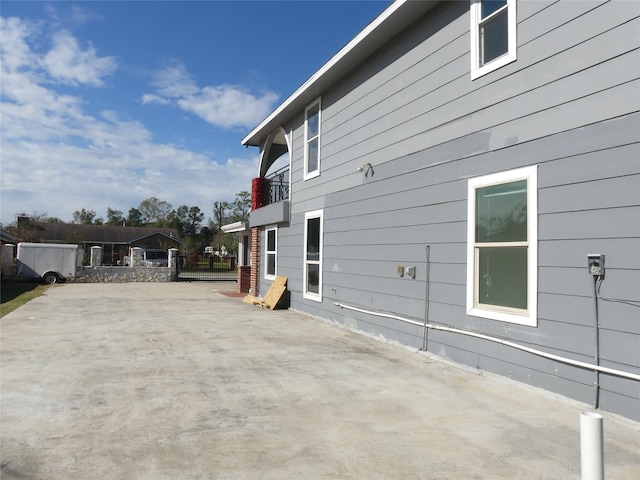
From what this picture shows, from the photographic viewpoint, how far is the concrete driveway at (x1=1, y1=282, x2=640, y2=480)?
2945mm

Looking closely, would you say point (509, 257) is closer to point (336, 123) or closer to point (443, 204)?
point (443, 204)

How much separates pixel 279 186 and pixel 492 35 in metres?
8.78

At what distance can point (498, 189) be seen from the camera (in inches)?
205

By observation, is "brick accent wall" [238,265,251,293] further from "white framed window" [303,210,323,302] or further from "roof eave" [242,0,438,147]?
"white framed window" [303,210,323,302]

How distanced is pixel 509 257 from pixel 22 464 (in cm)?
484

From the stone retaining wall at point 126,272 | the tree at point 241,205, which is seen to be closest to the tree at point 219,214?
the tree at point 241,205

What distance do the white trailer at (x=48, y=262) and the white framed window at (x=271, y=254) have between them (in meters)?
12.6

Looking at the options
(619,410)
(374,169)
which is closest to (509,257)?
(619,410)

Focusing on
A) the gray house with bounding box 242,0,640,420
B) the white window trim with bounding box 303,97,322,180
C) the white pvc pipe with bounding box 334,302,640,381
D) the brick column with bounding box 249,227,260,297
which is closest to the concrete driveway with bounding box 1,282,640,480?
the white pvc pipe with bounding box 334,302,640,381

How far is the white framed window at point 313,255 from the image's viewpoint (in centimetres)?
991

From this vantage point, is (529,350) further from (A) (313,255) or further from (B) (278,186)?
(B) (278,186)

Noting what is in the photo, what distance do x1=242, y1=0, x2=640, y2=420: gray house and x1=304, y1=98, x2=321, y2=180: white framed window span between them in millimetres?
1194

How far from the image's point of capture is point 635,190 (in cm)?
378

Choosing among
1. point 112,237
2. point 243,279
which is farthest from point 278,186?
point 112,237
